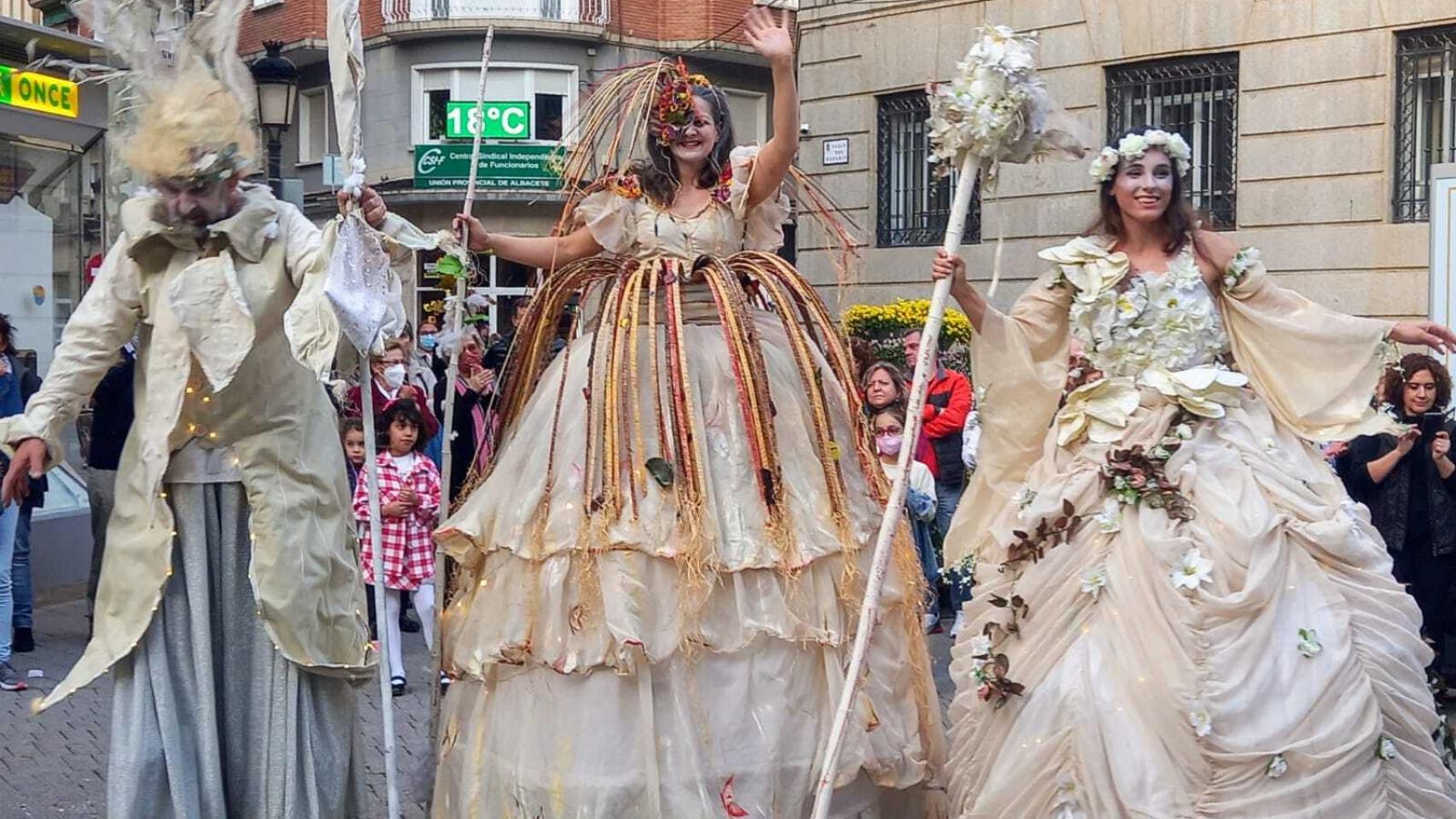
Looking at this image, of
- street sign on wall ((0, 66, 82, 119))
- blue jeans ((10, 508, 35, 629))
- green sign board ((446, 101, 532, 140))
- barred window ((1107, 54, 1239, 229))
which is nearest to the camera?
blue jeans ((10, 508, 35, 629))

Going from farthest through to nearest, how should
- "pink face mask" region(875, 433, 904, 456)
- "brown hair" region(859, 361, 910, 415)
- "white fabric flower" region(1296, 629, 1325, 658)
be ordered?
"brown hair" region(859, 361, 910, 415), "pink face mask" region(875, 433, 904, 456), "white fabric flower" region(1296, 629, 1325, 658)

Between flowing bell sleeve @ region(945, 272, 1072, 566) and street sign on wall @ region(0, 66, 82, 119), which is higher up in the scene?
street sign on wall @ region(0, 66, 82, 119)

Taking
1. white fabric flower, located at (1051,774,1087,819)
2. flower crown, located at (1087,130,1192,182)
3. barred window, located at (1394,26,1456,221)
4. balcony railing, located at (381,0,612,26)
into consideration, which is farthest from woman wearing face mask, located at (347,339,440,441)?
balcony railing, located at (381,0,612,26)

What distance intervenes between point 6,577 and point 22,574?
65 centimetres

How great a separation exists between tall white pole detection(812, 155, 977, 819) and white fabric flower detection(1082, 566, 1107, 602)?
492mm

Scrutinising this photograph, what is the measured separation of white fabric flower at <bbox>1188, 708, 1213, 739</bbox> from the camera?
394cm

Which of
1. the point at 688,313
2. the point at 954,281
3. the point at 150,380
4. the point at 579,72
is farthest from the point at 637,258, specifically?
the point at 579,72

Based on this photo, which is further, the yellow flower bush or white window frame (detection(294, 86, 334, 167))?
white window frame (detection(294, 86, 334, 167))

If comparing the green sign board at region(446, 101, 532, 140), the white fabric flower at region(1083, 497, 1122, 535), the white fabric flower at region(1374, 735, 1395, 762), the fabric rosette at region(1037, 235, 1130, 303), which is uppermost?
the green sign board at region(446, 101, 532, 140)

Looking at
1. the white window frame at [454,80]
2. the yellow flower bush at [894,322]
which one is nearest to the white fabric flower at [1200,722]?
the yellow flower bush at [894,322]

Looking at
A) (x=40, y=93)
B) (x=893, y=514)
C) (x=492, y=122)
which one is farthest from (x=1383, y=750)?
(x=492, y=122)

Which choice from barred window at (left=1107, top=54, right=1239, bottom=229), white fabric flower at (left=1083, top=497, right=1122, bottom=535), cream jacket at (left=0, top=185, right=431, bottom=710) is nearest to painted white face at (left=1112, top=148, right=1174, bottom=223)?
white fabric flower at (left=1083, top=497, right=1122, bottom=535)

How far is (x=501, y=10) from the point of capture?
86.1 ft

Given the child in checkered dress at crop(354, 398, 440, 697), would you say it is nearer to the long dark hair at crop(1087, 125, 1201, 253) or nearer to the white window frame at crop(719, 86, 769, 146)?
the long dark hair at crop(1087, 125, 1201, 253)
